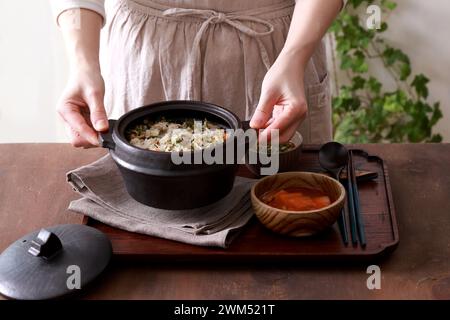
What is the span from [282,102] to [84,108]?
0.48 m

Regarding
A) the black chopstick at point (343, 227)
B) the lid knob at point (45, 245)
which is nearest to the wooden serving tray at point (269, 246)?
the black chopstick at point (343, 227)

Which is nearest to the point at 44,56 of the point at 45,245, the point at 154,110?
the point at 154,110

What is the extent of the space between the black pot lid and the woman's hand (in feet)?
0.80

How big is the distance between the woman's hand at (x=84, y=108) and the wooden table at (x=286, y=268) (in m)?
0.18

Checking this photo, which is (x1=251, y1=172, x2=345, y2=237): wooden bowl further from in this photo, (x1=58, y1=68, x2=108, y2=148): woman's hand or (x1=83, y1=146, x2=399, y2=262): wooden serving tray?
(x1=58, y1=68, x2=108, y2=148): woman's hand

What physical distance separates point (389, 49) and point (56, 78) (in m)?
1.66

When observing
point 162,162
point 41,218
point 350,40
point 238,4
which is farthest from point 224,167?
point 350,40

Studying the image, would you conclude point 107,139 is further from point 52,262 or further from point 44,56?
point 44,56

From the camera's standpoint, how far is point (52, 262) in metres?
1.19

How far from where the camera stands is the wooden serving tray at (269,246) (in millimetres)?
1241

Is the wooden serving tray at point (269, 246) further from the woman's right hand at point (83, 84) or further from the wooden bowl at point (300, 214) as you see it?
the woman's right hand at point (83, 84)

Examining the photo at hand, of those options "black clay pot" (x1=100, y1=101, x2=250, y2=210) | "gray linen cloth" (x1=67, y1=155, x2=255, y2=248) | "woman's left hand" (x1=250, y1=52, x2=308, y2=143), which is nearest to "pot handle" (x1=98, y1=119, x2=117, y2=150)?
"black clay pot" (x1=100, y1=101, x2=250, y2=210)

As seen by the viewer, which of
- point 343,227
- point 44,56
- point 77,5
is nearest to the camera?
point 343,227

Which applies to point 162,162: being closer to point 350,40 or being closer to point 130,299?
point 130,299
